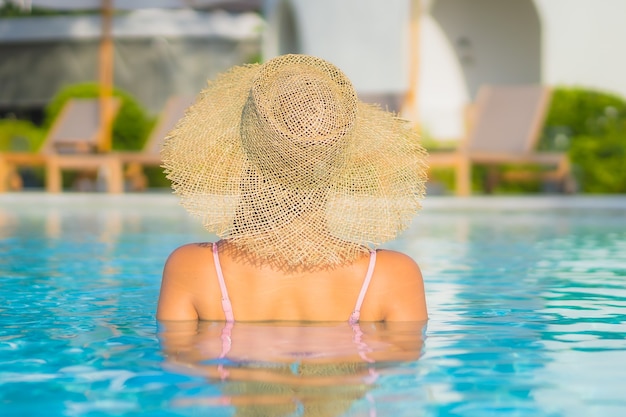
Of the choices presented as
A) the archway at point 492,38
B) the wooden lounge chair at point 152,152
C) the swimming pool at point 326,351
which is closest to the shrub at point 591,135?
the archway at point 492,38

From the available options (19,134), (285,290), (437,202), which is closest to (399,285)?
(285,290)

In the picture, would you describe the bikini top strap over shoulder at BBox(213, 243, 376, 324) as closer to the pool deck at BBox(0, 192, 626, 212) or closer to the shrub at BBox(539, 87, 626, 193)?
the pool deck at BBox(0, 192, 626, 212)

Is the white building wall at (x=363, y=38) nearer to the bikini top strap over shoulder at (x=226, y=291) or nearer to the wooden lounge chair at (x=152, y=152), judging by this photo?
the wooden lounge chair at (x=152, y=152)

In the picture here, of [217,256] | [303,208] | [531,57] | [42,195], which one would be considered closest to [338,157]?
[303,208]

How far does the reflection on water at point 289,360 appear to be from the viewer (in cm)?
260

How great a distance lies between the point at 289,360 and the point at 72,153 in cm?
1215

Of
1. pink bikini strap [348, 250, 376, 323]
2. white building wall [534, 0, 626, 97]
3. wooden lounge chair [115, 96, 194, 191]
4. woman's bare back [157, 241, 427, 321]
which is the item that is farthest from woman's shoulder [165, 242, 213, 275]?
white building wall [534, 0, 626, 97]

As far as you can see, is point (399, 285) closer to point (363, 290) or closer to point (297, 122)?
point (363, 290)

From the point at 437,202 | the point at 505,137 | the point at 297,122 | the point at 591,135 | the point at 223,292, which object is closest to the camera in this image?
the point at 297,122

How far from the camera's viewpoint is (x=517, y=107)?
42.0ft

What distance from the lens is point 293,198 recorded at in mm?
3291

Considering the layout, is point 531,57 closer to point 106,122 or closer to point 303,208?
point 106,122

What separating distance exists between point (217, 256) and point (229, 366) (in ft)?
1.48

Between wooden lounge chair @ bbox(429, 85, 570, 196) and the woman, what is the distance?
27.7 ft
